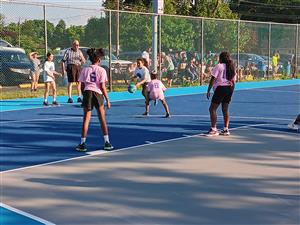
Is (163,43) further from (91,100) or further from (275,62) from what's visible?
(91,100)

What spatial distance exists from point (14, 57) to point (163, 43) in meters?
7.81

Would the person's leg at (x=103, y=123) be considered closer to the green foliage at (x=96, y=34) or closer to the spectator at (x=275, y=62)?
the green foliage at (x=96, y=34)

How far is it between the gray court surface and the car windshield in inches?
435

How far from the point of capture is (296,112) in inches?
581

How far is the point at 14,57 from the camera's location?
19016mm

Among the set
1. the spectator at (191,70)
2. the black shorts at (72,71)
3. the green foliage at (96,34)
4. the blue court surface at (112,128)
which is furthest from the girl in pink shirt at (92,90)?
the spectator at (191,70)

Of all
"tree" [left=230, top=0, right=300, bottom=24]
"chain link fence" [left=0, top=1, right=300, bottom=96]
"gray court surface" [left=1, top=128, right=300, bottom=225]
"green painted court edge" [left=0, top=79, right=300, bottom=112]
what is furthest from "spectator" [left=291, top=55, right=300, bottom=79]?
"tree" [left=230, top=0, right=300, bottom=24]

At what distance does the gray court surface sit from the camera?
17.9ft

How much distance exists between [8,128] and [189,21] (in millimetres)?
15668

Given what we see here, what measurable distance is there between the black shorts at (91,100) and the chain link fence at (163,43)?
1009 cm

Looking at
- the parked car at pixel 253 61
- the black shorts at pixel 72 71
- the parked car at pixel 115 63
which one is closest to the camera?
the black shorts at pixel 72 71

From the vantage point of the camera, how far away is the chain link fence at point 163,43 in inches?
757

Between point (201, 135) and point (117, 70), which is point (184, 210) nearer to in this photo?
point (201, 135)

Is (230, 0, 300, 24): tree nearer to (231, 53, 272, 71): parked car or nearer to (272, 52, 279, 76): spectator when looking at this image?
(272, 52, 279, 76): spectator
